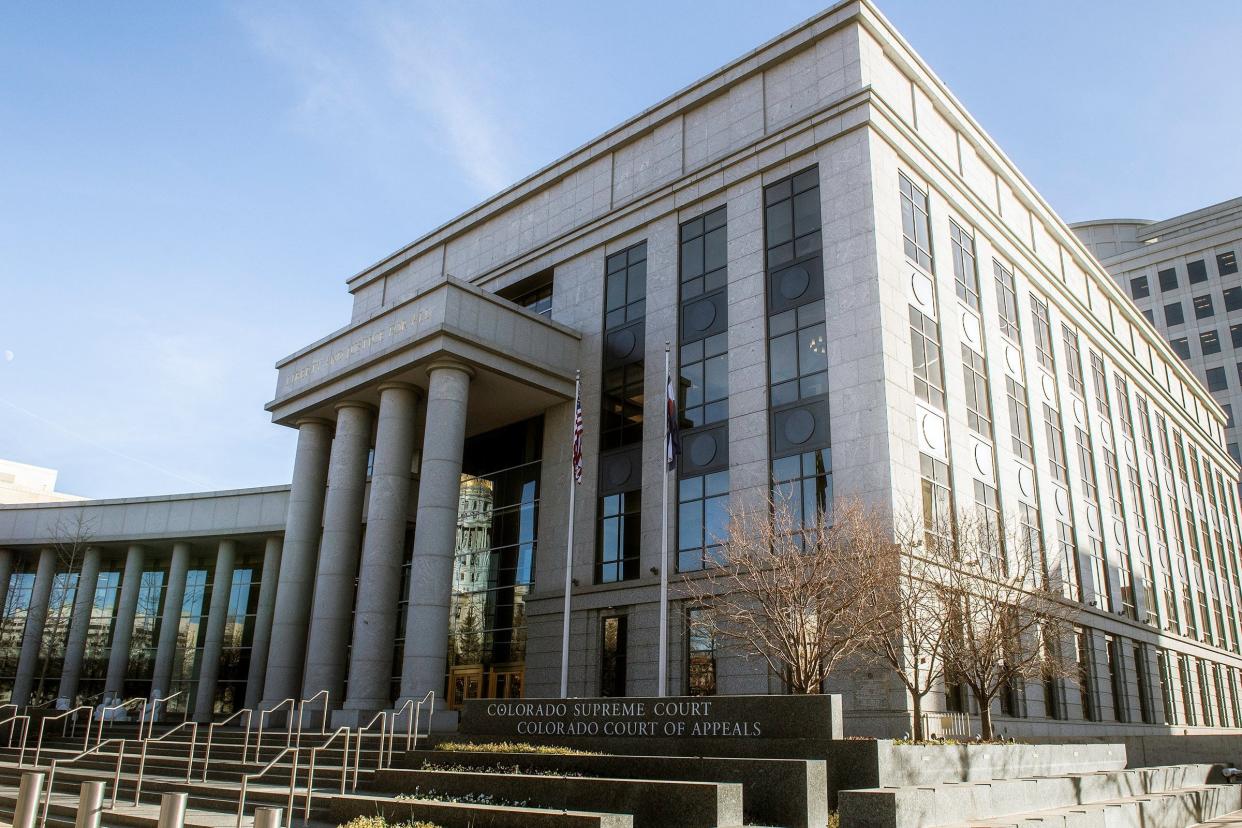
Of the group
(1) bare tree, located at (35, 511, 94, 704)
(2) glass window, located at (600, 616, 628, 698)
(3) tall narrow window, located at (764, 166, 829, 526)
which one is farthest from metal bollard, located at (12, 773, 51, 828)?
(1) bare tree, located at (35, 511, 94, 704)

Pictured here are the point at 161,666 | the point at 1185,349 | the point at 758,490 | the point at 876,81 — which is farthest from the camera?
the point at 1185,349

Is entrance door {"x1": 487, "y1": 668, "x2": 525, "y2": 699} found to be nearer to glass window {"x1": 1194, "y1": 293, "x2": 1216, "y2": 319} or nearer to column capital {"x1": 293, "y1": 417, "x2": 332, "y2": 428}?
column capital {"x1": 293, "y1": 417, "x2": 332, "y2": 428}

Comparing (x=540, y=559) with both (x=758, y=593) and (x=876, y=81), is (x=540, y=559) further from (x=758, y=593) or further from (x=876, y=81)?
(x=876, y=81)

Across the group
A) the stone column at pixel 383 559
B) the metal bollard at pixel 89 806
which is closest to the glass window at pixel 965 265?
the stone column at pixel 383 559

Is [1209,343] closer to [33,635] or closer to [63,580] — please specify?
[63,580]

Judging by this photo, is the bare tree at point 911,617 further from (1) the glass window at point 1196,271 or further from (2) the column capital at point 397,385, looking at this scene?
(1) the glass window at point 1196,271

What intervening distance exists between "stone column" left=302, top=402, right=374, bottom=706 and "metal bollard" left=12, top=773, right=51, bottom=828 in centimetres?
2134

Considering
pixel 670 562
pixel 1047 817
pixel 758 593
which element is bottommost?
pixel 1047 817

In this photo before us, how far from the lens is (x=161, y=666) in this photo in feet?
157

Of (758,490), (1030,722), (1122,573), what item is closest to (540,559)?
(758,490)

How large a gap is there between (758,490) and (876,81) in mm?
14381

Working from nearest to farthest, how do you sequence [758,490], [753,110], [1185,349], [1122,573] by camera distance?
[758,490] < [753,110] < [1122,573] < [1185,349]

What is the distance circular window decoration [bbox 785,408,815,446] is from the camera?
28547 millimetres

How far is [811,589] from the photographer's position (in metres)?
21.8
